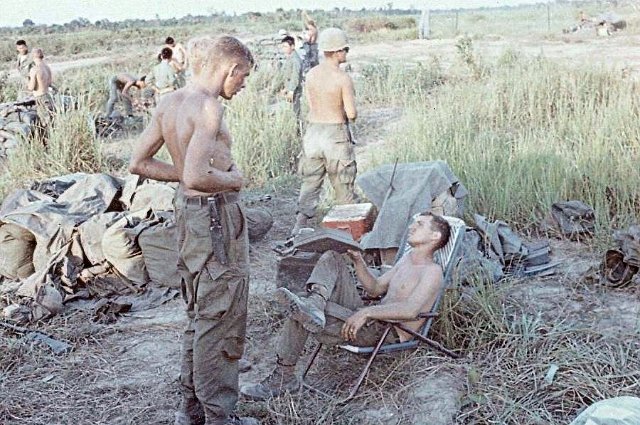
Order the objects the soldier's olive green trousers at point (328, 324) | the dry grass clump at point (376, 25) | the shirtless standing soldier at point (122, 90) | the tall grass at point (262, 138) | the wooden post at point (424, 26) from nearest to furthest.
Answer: the soldier's olive green trousers at point (328, 324)
the tall grass at point (262, 138)
the shirtless standing soldier at point (122, 90)
the wooden post at point (424, 26)
the dry grass clump at point (376, 25)

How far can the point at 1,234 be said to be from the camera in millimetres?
6199

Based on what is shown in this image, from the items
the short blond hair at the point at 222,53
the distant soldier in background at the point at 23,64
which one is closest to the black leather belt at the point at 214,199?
the short blond hair at the point at 222,53

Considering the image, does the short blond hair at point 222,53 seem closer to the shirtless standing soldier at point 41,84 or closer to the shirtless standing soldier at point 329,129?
the shirtless standing soldier at point 329,129

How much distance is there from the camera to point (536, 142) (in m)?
8.12

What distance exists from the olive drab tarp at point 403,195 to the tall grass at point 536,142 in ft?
2.35

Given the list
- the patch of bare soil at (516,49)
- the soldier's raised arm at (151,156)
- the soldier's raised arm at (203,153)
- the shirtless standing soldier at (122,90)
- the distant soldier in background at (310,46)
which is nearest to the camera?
the soldier's raised arm at (203,153)

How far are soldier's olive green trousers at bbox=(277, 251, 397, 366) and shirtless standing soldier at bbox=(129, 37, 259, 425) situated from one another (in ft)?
1.67

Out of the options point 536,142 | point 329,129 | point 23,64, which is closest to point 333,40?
point 329,129

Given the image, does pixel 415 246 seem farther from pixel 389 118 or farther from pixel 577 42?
pixel 577 42

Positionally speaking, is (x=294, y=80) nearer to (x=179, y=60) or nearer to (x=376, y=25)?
(x=179, y=60)

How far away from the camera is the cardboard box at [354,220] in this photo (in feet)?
19.6

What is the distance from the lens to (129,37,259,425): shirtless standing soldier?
10.8 ft

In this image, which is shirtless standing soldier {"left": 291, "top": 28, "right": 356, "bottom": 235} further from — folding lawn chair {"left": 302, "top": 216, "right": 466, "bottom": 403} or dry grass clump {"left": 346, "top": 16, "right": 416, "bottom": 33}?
dry grass clump {"left": 346, "top": 16, "right": 416, "bottom": 33}

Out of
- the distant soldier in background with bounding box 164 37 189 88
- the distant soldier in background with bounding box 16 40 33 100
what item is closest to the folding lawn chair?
the distant soldier in background with bounding box 164 37 189 88
